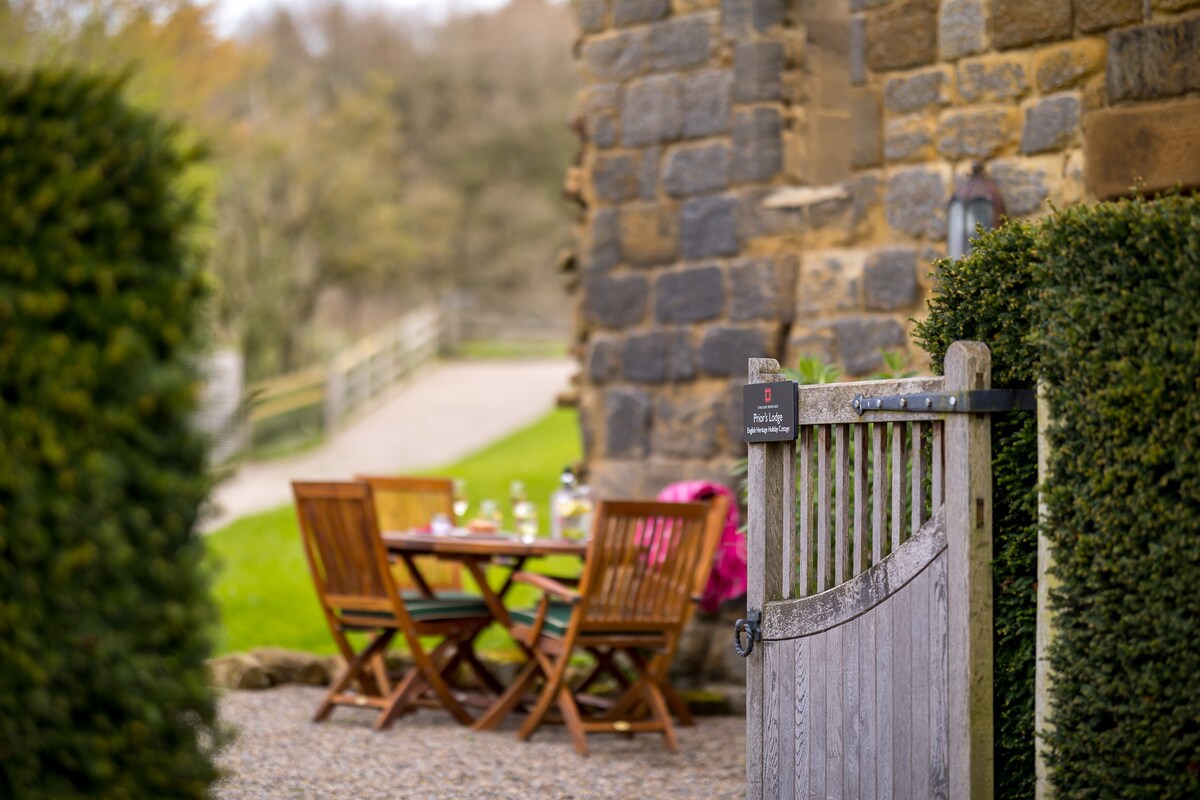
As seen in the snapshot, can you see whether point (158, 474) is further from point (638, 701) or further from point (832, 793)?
point (638, 701)

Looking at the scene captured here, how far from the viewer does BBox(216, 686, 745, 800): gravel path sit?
5074 millimetres

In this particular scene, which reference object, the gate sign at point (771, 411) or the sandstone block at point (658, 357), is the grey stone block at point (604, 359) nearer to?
the sandstone block at point (658, 357)

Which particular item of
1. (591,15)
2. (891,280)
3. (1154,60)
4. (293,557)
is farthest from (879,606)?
(293,557)

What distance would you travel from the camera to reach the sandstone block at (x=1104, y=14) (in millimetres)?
5566

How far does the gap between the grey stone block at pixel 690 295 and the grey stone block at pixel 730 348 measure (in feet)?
0.36

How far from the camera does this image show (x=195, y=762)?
297 cm

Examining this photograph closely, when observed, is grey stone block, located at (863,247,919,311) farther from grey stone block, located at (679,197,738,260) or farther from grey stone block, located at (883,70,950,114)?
grey stone block, located at (679,197,738,260)

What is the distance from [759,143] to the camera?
7164 millimetres

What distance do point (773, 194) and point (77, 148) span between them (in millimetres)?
4759

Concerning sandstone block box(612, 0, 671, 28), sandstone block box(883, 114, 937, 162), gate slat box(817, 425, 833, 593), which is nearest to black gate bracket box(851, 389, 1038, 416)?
gate slat box(817, 425, 833, 593)

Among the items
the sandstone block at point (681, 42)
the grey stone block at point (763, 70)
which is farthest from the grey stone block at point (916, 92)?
the sandstone block at point (681, 42)

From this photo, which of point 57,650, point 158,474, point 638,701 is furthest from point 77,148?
point 638,701

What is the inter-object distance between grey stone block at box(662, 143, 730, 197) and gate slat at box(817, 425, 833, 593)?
11.3 feet

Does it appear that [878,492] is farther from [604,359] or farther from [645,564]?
[604,359]
